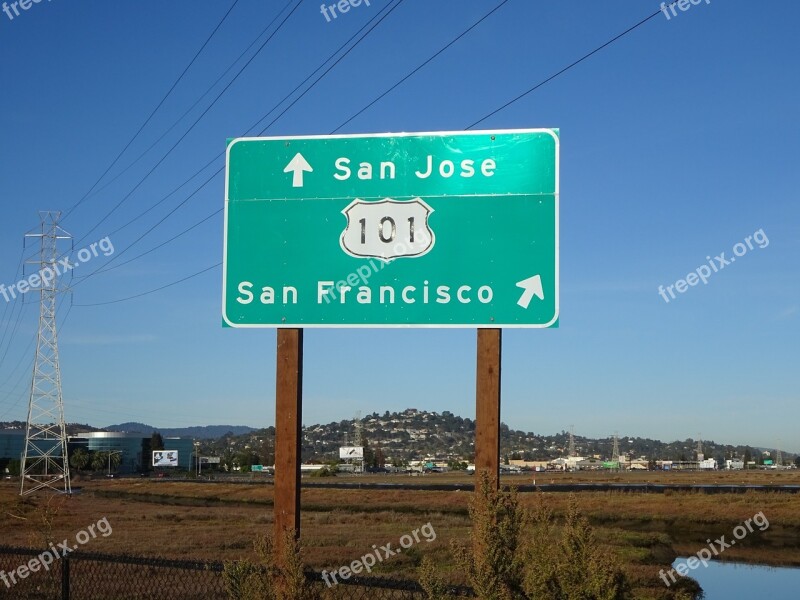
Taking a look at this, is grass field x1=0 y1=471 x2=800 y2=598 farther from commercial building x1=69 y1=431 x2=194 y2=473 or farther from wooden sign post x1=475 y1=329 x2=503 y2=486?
commercial building x1=69 y1=431 x2=194 y2=473

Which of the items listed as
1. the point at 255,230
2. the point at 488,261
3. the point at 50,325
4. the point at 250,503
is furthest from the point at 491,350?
the point at 250,503

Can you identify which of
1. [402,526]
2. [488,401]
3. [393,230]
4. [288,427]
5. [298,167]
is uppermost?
[298,167]

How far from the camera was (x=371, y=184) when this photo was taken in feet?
25.2

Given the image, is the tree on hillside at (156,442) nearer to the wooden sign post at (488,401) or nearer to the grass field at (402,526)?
the grass field at (402,526)

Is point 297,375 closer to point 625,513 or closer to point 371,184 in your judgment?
point 371,184

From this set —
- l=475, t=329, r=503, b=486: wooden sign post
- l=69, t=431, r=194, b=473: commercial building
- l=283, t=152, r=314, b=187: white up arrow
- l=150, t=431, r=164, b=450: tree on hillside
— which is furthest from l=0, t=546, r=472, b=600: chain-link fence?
l=150, t=431, r=164, b=450: tree on hillside

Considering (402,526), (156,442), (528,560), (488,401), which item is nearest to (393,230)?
(488,401)

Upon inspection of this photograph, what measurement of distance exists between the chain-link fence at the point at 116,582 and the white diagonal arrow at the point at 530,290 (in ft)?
7.93

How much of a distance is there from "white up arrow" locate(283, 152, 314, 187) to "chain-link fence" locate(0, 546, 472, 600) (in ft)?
11.3

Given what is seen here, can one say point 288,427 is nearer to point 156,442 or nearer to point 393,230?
point 393,230

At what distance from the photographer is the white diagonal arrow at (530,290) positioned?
717 centimetres

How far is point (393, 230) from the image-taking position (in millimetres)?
7551

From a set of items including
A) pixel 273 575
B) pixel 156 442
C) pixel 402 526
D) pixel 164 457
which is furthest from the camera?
pixel 156 442

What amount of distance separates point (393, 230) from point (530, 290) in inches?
51.1
